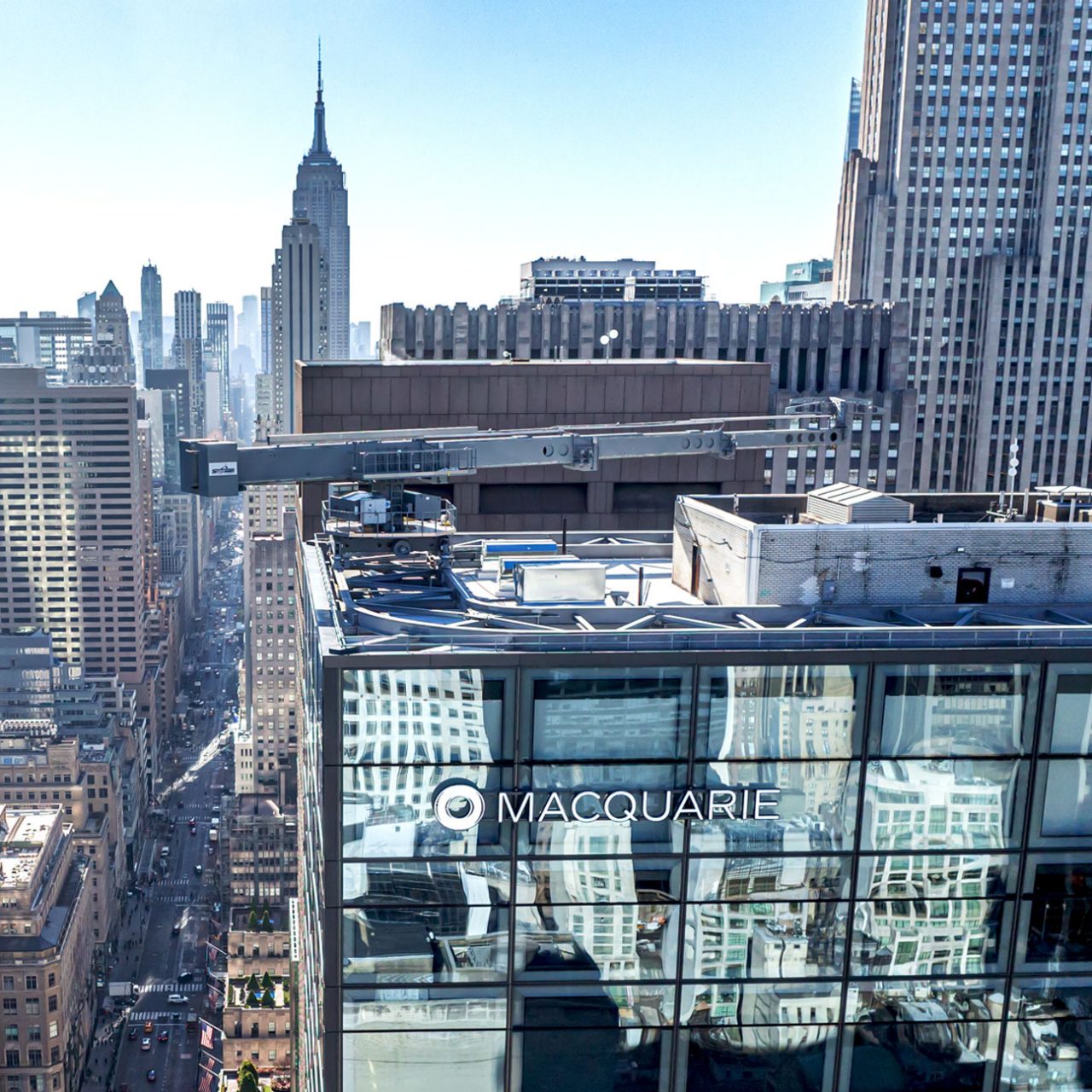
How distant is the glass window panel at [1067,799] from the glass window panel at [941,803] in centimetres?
59

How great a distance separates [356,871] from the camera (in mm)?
23641

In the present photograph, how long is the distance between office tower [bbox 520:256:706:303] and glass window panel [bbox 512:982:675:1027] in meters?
137

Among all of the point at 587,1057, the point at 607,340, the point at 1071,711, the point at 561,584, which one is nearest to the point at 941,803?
the point at 1071,711

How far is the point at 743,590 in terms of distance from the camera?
29812mm

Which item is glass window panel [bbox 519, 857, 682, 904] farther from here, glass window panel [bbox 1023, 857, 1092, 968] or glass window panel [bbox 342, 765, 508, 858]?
glass window panel [bbox 1023, 857, 1092, 968]

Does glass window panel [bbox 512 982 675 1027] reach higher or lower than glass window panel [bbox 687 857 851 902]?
lower


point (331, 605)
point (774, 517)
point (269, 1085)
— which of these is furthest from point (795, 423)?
point (269, 1085)

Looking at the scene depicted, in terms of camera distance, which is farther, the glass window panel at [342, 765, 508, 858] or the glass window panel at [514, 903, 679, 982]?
the glass window panel at [514, 903, 679, 982]

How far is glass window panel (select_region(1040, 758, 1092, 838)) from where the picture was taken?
2489 cm

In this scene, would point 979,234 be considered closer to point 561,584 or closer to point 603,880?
point 561,584

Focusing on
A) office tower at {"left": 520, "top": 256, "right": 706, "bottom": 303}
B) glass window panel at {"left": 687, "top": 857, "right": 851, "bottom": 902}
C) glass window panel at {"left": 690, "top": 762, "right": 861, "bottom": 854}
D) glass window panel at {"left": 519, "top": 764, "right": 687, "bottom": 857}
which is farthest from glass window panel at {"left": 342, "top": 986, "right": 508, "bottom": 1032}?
office tower at {"left": 520, "top": 256, "right": 706, "bottom": 303}

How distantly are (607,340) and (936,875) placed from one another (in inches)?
3900

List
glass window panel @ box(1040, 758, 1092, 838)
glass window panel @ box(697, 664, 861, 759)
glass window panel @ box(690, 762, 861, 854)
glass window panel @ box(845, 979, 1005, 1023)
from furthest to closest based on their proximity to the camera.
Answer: glass window panel @ box(845, 979, 1005, 1023) → glass window panel @ box(1040, 758, 1092, 838) → glass window panel @ box(690, 762, 861, 854) → glass window panel @ box(697, 664, 861, 759)

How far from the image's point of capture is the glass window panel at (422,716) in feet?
76.0
